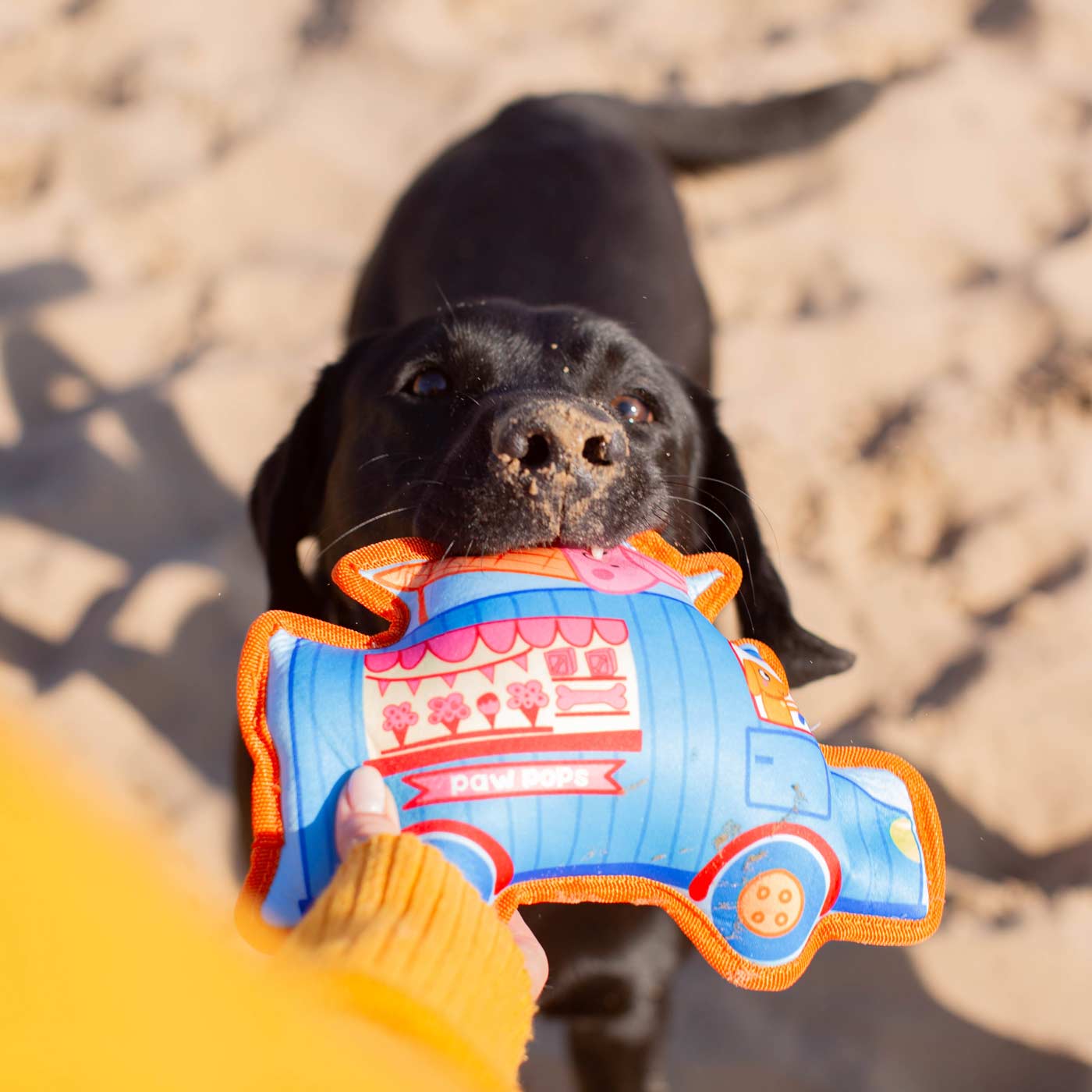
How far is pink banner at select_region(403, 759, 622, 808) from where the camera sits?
0.86 meters

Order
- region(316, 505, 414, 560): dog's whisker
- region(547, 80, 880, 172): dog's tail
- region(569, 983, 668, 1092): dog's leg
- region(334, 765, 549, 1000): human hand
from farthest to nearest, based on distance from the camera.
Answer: region(547, 80, 880, 172): dog's tail
region(569, 983, 668, 1092): dog's leg
region(316, 505, 414, 560): dog's whisker
region(334, 765, 549, 1000): human hand

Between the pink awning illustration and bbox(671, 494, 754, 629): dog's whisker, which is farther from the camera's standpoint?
bbox(671, 494, 754, 629): dog's whisker

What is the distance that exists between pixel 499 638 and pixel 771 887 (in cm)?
34

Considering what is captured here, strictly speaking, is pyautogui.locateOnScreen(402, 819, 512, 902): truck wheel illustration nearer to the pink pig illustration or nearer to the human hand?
the human hand

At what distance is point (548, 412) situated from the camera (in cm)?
109

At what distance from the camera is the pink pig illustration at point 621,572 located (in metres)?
1.03

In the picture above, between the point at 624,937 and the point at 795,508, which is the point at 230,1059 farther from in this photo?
the point at 795,508

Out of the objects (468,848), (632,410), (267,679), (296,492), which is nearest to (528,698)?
(468,848)

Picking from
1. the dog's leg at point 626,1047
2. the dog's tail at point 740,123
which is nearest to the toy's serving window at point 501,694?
the dog's leg at point 626,1047

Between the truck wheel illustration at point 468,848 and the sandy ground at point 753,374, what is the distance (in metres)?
1.00

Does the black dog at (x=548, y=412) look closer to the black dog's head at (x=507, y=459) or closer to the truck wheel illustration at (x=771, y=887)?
the black dog's head at (x=507, y=459)

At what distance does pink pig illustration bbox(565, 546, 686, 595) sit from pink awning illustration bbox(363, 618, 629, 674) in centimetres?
7

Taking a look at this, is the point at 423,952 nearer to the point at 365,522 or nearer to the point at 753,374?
the point at 365,522

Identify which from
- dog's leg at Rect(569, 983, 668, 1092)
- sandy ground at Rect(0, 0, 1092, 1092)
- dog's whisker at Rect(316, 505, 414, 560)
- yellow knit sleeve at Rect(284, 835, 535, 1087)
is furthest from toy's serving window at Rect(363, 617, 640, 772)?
sandy ground at Rect(0, 0, 1092, 1092)
